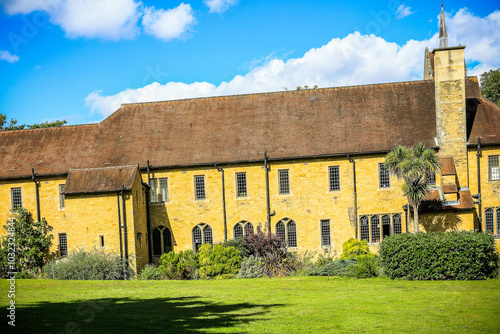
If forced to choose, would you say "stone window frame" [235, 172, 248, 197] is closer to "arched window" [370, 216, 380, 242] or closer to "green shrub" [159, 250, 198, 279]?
"green shrub" [159, 250, 198, 279]

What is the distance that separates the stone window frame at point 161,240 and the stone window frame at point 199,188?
290cm

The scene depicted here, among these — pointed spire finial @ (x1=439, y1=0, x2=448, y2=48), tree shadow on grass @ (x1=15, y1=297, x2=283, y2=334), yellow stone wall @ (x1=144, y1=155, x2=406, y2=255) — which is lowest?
tree shadow on grass @ (x1=15, y1=297, x2=283, y2=334)

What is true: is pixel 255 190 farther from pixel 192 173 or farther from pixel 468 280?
pixel 468 280

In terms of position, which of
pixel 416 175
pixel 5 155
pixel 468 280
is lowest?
pixel 468 280

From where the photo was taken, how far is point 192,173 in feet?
97.6

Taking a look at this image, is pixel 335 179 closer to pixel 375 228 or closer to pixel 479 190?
pixel 375 228

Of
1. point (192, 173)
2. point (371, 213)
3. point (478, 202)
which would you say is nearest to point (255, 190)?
point (192, 173)

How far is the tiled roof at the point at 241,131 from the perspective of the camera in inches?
1151

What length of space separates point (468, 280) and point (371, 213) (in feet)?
29.9

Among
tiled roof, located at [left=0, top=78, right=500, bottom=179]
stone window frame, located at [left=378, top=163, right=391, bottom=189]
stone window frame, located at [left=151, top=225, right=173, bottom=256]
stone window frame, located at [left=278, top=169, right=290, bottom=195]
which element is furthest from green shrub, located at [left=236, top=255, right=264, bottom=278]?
stone window frame, located at [left=378, top=163, right=391, bottom=189]

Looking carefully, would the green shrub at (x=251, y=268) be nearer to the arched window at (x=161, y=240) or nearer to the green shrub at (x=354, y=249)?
the green shrub at (x=354, y=249)

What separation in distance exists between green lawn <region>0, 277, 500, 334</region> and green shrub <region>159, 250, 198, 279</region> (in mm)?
3597

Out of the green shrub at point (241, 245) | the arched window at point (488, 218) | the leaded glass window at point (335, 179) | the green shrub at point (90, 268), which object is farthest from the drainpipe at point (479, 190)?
the green shrub at point (90, 268)

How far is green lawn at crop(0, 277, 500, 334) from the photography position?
12.6 metres
